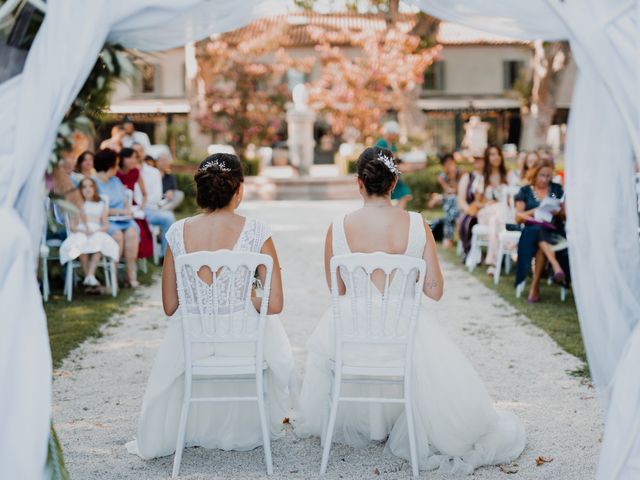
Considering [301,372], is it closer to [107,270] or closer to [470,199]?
[107,270]

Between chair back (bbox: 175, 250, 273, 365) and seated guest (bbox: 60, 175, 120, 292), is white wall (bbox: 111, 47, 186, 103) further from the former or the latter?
chair back (bbox: 175, 250, 273, 365)

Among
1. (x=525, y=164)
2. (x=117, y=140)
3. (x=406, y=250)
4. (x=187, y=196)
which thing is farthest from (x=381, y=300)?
(x=187, y=196)

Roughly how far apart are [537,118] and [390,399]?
27092 millimetres

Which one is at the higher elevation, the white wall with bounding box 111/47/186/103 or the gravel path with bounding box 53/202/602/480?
the white wall with bounding box 111/47/186/103

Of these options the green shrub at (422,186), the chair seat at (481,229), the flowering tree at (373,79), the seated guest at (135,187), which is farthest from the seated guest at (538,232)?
the flowering tree at (373,79)

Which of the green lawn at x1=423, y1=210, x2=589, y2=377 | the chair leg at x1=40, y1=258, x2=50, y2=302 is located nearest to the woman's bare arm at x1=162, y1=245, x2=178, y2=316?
the green lawn at x1=423, y1=210, x2=589, y2=377

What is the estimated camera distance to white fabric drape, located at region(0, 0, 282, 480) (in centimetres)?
357

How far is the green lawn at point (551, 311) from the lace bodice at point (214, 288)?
2.95 m

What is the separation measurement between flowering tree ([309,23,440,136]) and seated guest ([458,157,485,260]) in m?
15.4

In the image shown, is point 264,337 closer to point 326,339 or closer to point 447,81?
point 326,339

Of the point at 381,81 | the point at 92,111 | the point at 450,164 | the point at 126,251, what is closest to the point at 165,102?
the point at 381,81

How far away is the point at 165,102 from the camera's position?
4416cm

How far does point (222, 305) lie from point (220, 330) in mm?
122

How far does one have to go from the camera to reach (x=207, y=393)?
464 cm
